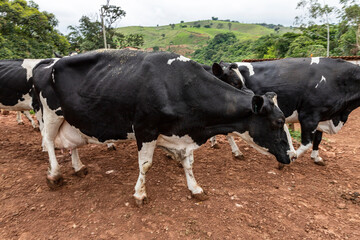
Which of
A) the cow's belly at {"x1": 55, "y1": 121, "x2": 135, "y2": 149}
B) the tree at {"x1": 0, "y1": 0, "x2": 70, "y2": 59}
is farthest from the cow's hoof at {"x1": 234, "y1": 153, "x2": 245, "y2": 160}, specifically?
the tree at {"x1": 0, "y1": 0, "x2": 70, "y2": 59}

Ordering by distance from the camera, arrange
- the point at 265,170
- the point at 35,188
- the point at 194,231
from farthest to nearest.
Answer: the point at 265,170 → the point at 35,188 → the point at 194,231

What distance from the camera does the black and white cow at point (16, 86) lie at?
5613 mm

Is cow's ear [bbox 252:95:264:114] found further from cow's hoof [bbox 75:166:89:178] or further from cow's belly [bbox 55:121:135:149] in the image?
cow's hoof [bbox 75:166:89:178]

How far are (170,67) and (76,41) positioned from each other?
3474 centimetres

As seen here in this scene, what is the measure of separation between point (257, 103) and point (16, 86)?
18.3ft

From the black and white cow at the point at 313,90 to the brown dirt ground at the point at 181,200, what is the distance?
0.88 meters

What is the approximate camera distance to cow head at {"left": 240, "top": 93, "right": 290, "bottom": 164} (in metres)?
2.90

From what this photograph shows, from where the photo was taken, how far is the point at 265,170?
4520 millimetres

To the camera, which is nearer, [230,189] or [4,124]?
[230,189]

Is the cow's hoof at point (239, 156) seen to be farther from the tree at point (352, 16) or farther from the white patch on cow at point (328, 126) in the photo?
the tree at point (352, 16)

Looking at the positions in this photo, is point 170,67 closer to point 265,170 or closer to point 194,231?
point 194,231

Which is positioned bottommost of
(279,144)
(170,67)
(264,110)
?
(279,144)

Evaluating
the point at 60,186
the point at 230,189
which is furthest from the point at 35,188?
the point at 230,189

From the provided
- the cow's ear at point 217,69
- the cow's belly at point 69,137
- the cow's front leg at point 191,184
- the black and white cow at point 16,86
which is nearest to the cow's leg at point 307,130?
the cow's ear at point 217,69
